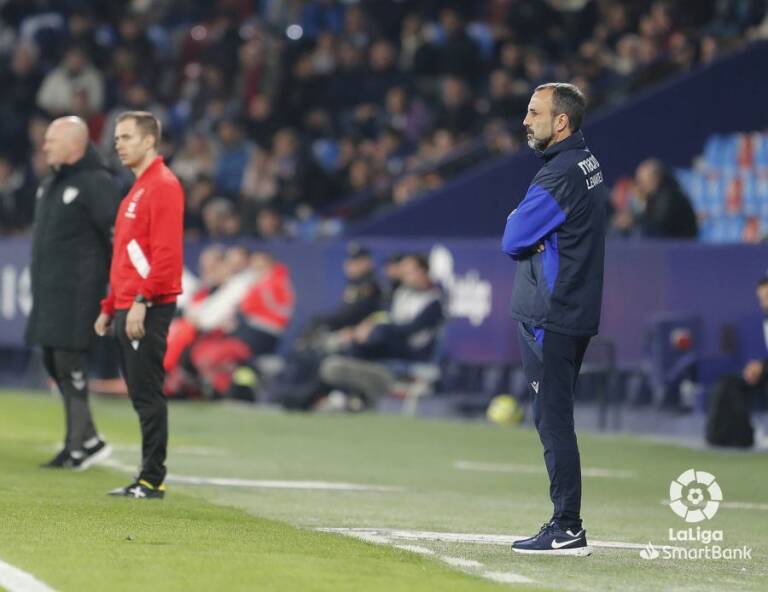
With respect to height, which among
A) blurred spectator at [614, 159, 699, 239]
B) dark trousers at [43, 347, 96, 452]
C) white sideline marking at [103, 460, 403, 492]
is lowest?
white sideline marking at [103, 460, 403, 492]

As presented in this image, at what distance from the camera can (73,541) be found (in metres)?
8.09

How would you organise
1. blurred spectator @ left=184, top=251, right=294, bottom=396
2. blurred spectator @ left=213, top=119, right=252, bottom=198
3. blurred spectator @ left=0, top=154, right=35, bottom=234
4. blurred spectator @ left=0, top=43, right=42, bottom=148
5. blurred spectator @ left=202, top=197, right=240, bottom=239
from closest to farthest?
blurred spectator @ left=184, top=251, right=294, bottom=396 < blurred spectator @ left=202, top=197, right=240, bottom=239 < blurred spectator @ left=0, top=154, right=35, bottom=234 < blurred spectator @ left=213, top=119, right=252, bottom=198 < blurred spectator @ left=0, top=43, right=42, bottom=148

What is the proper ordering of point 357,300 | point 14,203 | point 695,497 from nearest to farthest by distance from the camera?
point 695,497 < point 357,300 < point 14,203

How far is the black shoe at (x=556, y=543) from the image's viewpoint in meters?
8.22

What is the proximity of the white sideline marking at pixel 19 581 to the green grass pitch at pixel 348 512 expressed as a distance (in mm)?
59

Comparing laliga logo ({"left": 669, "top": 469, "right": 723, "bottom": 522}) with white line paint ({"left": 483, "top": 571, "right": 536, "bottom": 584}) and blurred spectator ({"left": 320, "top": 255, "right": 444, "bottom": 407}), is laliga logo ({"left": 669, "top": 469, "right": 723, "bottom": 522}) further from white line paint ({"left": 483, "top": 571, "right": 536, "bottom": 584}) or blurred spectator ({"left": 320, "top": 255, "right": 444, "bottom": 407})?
blurred spectator ({"left": 320, "top": 255, "right": 444, "bottom": 407})

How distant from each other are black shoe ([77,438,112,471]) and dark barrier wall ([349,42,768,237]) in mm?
10819

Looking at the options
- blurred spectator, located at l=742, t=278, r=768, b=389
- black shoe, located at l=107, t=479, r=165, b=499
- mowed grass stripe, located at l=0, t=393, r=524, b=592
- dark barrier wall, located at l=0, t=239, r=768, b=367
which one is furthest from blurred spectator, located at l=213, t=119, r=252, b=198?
black shoe, located at l=107, t=479, r=165, b=499

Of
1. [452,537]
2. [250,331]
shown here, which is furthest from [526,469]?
[250,331]

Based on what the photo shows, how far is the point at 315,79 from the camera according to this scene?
27.0 m

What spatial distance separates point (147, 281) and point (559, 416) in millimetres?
2766

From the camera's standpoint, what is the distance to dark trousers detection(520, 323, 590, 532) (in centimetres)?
822

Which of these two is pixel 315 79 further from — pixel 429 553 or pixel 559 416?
pixel 429 553

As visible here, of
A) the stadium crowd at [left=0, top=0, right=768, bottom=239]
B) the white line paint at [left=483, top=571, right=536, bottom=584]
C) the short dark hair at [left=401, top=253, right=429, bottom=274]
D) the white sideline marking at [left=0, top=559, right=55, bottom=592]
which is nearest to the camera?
the white sideline marking at [left=0, top=559, right=55, bottom=592]
